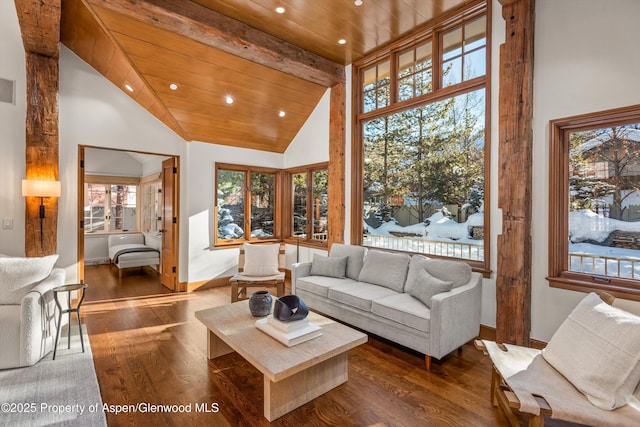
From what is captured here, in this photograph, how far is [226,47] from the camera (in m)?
3.80

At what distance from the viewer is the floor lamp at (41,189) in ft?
11.7

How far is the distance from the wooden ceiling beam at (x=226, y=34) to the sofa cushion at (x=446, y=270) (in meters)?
3.12

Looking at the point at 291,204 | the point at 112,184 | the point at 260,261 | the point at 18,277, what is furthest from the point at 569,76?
the point at 112,184

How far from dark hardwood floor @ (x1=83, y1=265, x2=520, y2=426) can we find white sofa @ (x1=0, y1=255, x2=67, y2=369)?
1.49ft

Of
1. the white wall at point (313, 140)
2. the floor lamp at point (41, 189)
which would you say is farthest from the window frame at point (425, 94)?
the floor lamp at point (41, 189)

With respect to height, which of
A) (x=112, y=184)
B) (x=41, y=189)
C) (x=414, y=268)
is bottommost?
(x=414, y=268)

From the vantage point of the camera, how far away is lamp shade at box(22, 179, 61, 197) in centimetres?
356

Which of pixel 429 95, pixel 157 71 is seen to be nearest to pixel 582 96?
pixel 429 95

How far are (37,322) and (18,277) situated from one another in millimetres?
576

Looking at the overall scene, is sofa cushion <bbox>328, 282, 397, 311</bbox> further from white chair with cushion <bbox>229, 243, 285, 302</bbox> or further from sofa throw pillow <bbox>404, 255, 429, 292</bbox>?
white chair with cushion <bbox>229, 243, 285, 302</bbox>

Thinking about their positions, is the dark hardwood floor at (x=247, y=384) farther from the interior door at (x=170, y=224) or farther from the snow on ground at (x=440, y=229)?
the interior door at (x=170, y=224)

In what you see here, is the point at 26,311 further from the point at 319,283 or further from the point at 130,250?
the point at 130,250

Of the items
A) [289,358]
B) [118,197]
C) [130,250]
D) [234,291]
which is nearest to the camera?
[289,358]

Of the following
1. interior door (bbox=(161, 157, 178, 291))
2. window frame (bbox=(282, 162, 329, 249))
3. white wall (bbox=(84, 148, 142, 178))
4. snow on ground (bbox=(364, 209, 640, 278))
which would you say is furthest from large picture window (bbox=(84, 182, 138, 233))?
snow on ground (bbox=(364, 209, 640, 278))
